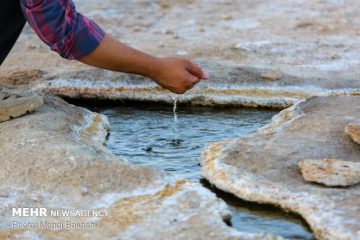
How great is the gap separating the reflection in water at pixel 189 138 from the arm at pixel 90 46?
0.58 meters

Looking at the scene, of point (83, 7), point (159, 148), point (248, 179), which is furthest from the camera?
point (83, 7)

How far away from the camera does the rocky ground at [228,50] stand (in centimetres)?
548

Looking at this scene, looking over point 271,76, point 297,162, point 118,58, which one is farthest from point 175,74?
point 271,76

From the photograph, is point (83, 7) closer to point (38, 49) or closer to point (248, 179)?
point (38, 49)

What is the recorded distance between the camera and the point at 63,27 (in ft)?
10.2

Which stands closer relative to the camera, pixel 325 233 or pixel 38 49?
pixel 325 233

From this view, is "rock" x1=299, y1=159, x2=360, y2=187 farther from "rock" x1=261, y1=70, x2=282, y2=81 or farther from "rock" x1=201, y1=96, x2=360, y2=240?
"rock" x1=261, y1=70, x2=282, y2=81

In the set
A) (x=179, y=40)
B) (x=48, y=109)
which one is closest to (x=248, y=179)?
(x=48, y=109)

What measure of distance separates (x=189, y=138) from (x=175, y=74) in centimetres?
122

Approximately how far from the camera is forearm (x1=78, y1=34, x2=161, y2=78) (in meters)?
3.25

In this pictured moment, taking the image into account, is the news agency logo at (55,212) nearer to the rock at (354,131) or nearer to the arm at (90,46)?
the arm at (90,46)

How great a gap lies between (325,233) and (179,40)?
414 cm

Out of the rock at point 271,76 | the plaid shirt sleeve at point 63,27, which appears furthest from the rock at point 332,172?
the rock at point 271,76

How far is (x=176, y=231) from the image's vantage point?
3061mm
